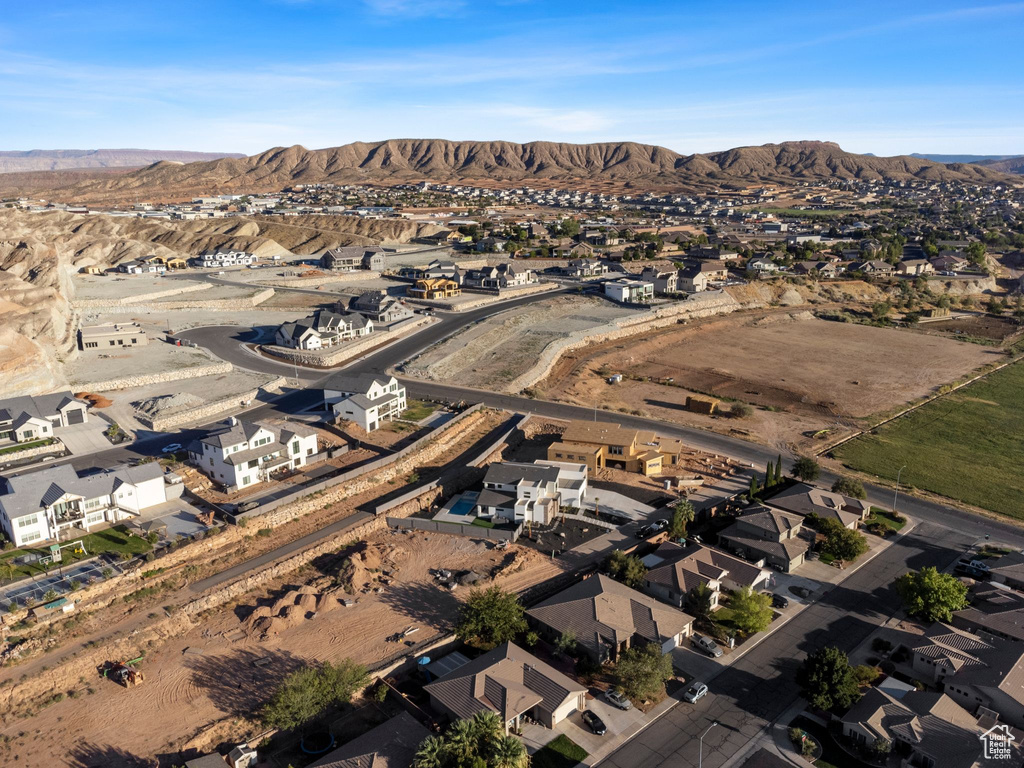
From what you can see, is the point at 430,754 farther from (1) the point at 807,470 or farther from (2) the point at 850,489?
(1) the point at 807,470

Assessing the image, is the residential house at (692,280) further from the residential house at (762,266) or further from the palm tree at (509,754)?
the palm tree at (509,754)

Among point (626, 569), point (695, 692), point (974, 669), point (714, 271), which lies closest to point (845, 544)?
point (974, 669)

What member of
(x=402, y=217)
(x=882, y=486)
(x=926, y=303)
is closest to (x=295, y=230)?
(x=402, y=217)

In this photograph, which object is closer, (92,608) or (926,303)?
(92,608)

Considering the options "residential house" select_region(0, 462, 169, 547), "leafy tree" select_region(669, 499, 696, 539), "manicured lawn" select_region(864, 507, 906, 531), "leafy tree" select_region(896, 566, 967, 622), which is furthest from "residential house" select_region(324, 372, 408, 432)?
"leafy tree" select_region(896, 566, 967, 622)

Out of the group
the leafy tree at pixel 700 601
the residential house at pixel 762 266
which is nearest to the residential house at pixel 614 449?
the leafy tree at pixel 700 601

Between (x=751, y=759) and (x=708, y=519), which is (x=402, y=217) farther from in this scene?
(x=751, y=759)
